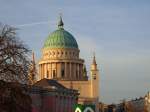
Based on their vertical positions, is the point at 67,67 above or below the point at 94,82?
above

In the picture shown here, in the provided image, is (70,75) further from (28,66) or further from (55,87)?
(28,66)

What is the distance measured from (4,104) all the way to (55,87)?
Result: 11034 cm

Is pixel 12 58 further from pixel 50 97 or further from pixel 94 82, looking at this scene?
pixel 94 82

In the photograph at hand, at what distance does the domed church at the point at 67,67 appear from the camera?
18538 cm

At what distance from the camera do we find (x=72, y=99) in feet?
549

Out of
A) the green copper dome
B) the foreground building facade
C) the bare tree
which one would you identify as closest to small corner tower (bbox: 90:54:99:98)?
the green copper dome

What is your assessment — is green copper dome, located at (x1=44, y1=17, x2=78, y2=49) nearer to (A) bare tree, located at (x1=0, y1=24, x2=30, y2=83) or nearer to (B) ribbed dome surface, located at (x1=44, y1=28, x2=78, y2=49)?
(B) ribbed dome surface, located at (x1=44, y1=28, x2=78, y2=49)

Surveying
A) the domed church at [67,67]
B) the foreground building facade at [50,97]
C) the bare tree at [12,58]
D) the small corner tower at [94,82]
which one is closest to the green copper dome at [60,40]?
the domed church at [67,67]

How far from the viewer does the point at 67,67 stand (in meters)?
188

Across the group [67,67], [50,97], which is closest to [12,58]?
[50,97]

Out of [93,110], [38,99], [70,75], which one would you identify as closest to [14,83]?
[93,110]

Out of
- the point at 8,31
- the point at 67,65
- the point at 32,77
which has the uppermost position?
the point at 67,65

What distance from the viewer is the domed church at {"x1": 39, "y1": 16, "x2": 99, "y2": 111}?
185375mm

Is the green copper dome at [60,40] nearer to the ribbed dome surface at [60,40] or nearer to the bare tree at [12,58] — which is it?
the ribbed dome surface at [60,40]
